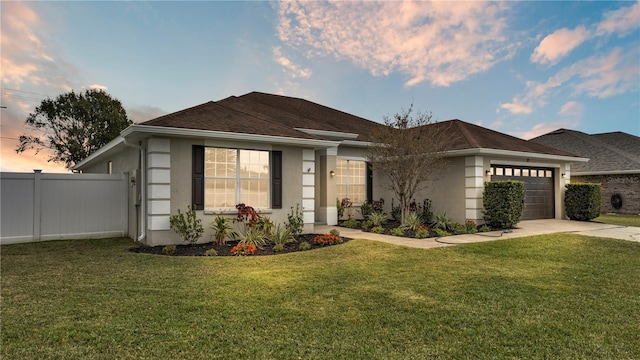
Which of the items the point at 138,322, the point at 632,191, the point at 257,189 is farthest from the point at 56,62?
the point at 632,191

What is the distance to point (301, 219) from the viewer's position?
10047 mm

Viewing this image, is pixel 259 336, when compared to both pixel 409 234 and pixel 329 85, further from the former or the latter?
pixel 329 85

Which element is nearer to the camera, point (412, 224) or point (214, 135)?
point (214, 135)

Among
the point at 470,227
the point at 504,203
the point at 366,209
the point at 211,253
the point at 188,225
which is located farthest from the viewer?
the point at 366,209

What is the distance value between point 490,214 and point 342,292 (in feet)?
29.0

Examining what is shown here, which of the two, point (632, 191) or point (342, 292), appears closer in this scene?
point (342, 292)

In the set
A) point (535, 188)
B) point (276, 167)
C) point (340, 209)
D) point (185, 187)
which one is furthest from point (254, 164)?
point (535, 188)

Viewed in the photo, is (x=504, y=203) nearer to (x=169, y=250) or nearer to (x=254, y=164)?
(x=254, y=164)

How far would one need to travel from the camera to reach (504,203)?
452 inches

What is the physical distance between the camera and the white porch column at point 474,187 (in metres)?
12.2

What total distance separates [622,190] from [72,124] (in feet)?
124

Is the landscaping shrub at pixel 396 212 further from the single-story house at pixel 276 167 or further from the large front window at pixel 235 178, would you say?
the large front window at pixel 235 178

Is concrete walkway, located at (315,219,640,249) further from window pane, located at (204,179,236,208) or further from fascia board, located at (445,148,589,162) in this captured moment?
window pane, located at (204,179,236,208)

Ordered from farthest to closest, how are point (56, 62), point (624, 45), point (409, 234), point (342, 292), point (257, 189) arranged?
point (624, 45) < point (56, 62) < point (409, 234) < point (257, 189) < point (342, 292)
